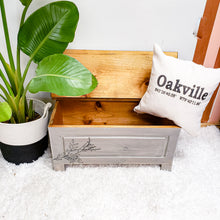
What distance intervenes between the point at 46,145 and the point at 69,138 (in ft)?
0.95

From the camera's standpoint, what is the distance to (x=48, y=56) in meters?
0.84

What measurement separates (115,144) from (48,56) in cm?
50

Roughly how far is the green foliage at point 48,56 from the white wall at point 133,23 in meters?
0.20

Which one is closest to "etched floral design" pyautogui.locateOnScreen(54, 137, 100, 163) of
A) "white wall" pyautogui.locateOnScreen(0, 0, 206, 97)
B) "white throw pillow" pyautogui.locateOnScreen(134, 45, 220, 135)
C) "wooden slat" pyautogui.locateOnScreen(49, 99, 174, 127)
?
"wooden slat" pyautogui.locateOnScreen(49, 99, 174, 127)

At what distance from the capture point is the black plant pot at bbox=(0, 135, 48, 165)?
1050 mm

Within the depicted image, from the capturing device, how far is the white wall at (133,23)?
108cm

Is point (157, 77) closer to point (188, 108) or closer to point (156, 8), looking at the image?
point (188, 108)

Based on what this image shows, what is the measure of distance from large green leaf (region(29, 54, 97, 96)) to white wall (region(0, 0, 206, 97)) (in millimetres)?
411

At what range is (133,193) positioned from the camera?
0.99 m

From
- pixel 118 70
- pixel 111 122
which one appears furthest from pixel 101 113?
pixel 118 70

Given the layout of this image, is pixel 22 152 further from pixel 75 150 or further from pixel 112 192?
pixel 112 192

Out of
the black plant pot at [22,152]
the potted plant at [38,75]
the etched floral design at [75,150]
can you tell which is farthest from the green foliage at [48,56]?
the etched floral design at [75,150]

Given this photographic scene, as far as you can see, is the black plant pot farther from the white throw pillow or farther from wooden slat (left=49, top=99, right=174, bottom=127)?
the white throw pillow

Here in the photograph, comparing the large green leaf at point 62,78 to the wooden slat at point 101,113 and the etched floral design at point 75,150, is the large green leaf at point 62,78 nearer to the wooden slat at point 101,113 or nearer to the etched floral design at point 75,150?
the etched floral design at point 75,150
